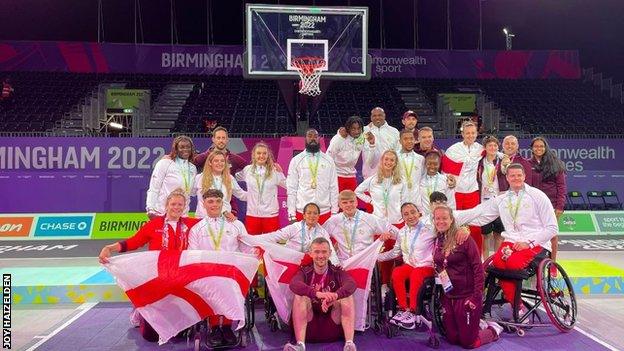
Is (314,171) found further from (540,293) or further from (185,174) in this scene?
(540,293)

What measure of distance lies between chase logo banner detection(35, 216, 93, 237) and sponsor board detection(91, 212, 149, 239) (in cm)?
18

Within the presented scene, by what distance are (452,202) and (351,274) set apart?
1778mm

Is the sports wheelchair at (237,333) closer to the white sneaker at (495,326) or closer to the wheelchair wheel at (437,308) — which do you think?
the wheelchair wheel at (437,308)

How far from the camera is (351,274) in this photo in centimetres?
470

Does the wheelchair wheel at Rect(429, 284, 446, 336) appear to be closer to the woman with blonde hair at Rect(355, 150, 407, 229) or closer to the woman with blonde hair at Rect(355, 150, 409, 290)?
the woman with blonde hair at Rect(355, 150, 409, 290)

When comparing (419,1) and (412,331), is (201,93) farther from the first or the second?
(412,331)

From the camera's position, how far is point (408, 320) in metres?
4.66

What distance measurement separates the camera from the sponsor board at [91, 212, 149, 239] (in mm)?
9805

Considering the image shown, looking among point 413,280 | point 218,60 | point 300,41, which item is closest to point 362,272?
point 413,280

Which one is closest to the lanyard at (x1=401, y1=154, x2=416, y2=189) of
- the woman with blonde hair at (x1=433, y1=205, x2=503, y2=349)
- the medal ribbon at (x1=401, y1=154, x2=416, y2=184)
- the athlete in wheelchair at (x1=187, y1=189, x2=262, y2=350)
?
the medal ribbon at (x1=401, y1=154, x2=416, y2=184)

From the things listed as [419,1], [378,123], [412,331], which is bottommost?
[412,331]

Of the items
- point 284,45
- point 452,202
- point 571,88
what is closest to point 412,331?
point 452,202

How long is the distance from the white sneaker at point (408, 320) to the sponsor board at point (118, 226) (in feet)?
22.0

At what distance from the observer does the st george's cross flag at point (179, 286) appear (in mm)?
4340
